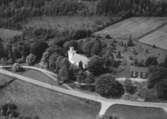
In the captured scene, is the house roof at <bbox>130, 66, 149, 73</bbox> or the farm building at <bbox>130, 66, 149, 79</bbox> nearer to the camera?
the farm building at <bbox>130, 66, 149, 79</bbox>

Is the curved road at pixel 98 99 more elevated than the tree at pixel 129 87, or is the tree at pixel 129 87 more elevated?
the tree at pixel 129 87

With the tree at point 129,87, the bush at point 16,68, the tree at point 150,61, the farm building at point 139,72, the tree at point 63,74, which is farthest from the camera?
the bush at point 16,68

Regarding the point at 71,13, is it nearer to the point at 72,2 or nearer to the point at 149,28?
the point at 72,2

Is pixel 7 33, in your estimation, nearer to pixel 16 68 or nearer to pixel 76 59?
pixel 16 68

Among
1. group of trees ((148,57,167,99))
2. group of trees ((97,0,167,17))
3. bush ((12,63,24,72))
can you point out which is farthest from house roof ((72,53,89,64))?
group of trees ((97,0,167,17))

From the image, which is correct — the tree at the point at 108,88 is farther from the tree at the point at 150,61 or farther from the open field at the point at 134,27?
the open field at the point at 134,27

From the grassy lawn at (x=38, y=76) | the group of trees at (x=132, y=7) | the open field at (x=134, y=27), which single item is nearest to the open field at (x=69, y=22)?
the open field at (x=134, y=27)

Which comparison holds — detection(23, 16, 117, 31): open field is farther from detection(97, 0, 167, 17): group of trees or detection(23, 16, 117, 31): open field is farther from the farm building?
the farm building
